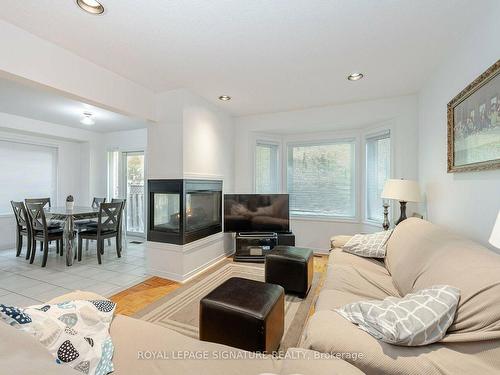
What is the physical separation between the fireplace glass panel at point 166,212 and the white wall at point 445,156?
296cm

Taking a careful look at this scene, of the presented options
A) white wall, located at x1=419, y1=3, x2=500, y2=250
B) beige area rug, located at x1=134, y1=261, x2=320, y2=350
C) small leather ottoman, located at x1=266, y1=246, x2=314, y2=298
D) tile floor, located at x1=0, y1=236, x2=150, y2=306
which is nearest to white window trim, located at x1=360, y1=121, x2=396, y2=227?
white wall, located at x1=419, y1=3, x2=500, y2=250

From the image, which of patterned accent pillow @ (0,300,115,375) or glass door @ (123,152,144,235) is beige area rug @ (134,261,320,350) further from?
glass door @ (123,152,144,235)

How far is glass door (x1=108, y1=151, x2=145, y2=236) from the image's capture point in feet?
18.6

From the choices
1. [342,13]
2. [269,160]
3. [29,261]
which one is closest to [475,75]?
[342,13]

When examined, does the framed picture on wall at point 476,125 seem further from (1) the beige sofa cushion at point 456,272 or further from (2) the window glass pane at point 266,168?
(2) the window glass pane at point 266,168

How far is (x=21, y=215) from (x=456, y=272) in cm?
552

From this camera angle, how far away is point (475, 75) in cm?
184

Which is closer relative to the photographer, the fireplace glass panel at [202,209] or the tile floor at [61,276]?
the tile floor at [61,276]

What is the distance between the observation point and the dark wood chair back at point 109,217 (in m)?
3.83

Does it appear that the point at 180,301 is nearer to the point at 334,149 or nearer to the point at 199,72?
the point at 199,72

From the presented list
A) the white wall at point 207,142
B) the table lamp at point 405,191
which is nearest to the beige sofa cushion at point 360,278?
the table lamp at point 405,191

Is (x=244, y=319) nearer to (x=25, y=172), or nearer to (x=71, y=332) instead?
(x=71, y=332)

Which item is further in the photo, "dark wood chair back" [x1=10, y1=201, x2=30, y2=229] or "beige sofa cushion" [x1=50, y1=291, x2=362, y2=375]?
"dark wood chair back" [x1=10, y1=201, x2=30, y2=229]

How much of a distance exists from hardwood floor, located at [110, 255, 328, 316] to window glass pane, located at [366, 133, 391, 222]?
227cm
